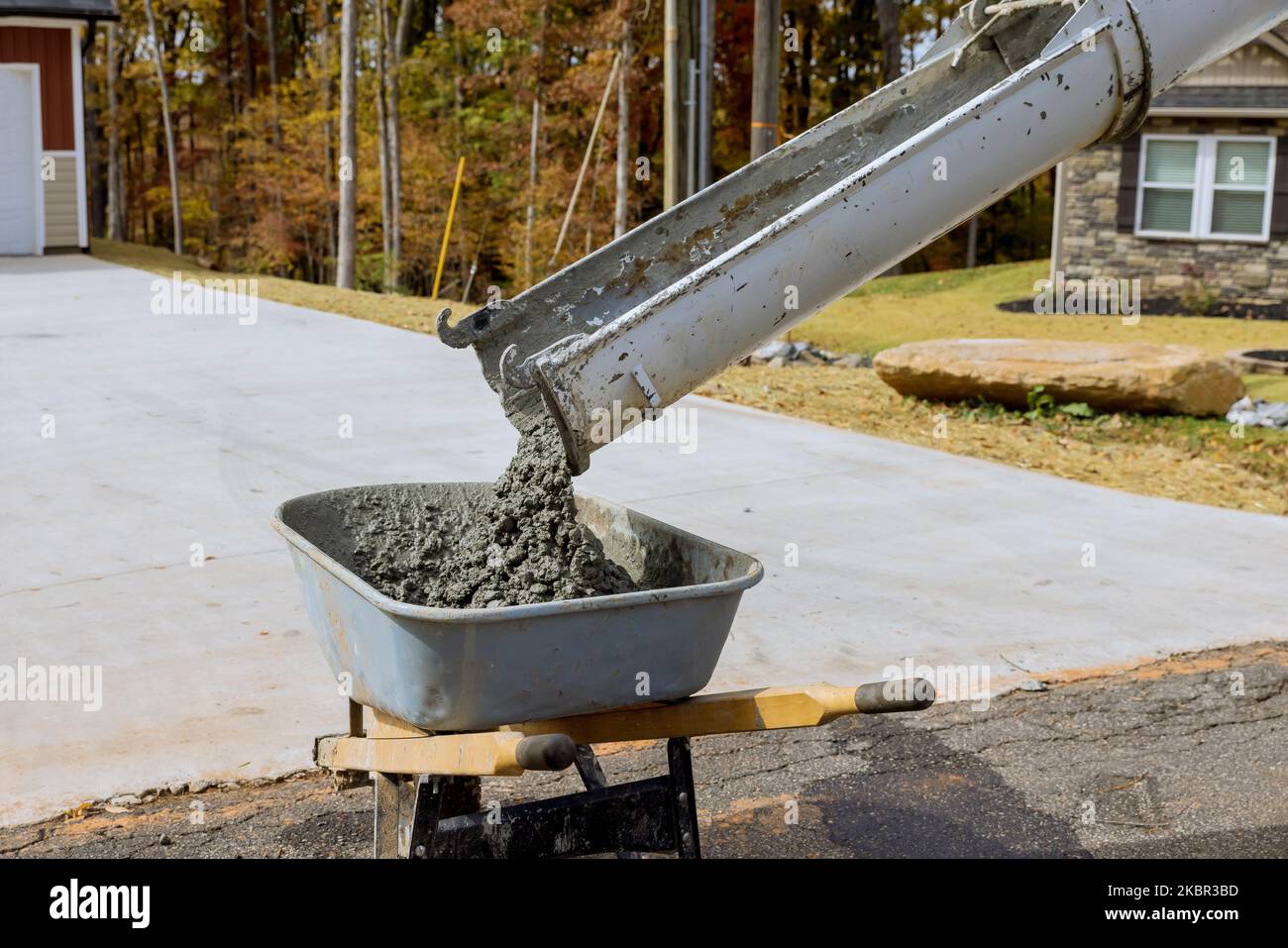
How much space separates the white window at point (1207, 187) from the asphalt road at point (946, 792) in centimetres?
1747

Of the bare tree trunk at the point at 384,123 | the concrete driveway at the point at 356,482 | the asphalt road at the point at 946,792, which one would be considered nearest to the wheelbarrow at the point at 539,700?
the asphalt road at the point at 946,792

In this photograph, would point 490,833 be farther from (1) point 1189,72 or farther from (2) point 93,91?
(2) point 93,91

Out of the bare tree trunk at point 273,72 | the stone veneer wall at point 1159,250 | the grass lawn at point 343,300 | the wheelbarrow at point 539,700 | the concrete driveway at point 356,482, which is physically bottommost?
the concrete driveway at point 356,482

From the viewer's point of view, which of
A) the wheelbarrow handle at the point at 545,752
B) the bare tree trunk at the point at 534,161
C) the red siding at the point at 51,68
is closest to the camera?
the wheelbarrow handle at the point at 545,752

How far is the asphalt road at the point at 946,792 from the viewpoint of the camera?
14.7ft

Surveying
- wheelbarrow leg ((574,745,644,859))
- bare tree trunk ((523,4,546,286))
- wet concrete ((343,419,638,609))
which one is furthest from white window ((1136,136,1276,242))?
wheelbarrow leg ((574,745,644,859))

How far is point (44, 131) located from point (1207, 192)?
17.4 meters

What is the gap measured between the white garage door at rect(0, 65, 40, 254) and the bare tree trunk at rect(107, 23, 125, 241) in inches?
576

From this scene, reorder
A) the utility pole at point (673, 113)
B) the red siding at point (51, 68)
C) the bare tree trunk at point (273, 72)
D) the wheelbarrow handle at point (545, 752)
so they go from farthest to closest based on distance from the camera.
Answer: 1. the bare tree trunk at point (273, 72)
2. the red siding at point (51, 68)
3. the utility pole at point (673, 113)
4. the wheelbarrow handle at point (545, 752)

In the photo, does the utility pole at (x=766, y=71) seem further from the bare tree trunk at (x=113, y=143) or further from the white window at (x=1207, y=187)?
the bare tree trunk at (x=113, y=143)

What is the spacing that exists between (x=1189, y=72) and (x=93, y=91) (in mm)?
39157

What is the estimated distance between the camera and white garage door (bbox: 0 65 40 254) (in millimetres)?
20438

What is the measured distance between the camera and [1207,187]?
21688 millimetres
